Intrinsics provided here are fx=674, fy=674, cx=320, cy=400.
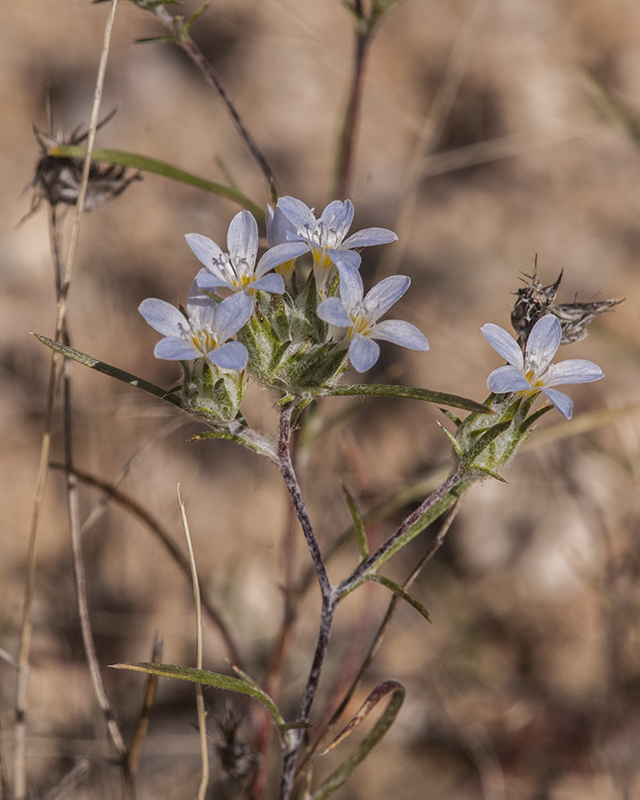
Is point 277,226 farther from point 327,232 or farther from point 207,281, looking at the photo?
point 207,281

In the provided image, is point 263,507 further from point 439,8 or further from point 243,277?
point 439,8

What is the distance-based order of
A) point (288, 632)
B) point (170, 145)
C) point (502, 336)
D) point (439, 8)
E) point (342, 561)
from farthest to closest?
point (439, 8) → point (170, 145) → point (342, 561) → point (288, 632) → point (502, 336)

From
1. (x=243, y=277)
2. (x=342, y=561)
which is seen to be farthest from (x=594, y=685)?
(x=243, y=277)

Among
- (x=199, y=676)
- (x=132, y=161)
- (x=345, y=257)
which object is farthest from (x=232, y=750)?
(x=132, y=161)

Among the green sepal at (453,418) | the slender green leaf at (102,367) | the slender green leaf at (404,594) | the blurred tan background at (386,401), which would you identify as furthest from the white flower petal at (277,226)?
the blurred tan background at (386,401)

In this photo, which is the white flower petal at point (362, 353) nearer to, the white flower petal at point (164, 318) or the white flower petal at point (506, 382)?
the white flower petal at point (506, 382)

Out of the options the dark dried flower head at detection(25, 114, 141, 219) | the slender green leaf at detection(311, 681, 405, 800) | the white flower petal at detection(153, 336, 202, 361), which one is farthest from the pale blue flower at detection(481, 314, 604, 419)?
the dark dried flower head at detection(25, 114, 141, 219)

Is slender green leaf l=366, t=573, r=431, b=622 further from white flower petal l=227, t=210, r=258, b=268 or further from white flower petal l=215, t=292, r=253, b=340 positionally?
white flower petal l=227, t=210, r=258, b=268
